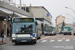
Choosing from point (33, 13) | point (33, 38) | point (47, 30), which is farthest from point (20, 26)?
point (33, 13)

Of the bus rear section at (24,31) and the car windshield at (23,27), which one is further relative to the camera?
the car windshield at (23,27)

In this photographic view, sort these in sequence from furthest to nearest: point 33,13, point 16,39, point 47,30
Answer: point 33,13
point 47,30
point 16,39

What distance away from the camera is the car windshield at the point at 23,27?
18734 millimetres

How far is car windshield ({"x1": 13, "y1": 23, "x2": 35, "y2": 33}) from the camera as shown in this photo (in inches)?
738

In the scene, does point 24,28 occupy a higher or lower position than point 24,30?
higher

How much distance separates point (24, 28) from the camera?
740 inches

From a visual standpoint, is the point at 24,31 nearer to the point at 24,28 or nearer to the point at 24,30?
the point at 24,30

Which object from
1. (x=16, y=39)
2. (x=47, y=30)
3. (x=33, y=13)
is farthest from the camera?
(x=33, y=13)

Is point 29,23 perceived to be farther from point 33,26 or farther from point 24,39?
point 24,39

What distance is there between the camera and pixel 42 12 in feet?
253

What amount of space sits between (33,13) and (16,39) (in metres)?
57.7

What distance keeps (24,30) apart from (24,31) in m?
0.10

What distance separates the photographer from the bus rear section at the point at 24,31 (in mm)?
18530

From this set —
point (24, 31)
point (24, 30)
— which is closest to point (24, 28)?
point (24, 30)
